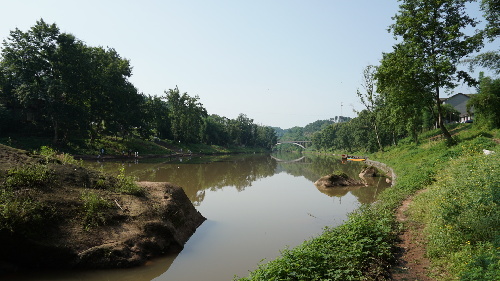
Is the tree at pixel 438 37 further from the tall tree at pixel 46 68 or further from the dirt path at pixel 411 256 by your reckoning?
the tall tree at pixel 46 68

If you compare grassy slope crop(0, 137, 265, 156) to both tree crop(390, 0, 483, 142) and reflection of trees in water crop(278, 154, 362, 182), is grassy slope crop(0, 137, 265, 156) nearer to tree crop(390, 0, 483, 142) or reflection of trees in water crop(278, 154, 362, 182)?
reflection of trees in water crop(278, 154, 362, 182)

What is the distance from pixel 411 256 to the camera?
732 centimetres

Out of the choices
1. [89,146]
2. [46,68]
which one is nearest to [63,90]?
[46,68]

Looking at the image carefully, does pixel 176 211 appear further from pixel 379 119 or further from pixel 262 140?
pixel 262 140

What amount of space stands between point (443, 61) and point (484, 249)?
2261 centimetres

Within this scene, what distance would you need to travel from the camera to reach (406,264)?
6883mm

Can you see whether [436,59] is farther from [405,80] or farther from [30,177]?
[30,177]

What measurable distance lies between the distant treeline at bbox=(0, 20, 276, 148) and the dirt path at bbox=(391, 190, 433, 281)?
140ft

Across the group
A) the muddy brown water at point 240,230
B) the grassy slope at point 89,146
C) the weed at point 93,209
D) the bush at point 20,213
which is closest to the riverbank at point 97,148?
the grassy slope at point 89,146

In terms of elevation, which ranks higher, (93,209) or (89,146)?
(89,146)

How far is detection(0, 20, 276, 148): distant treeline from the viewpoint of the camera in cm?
3841

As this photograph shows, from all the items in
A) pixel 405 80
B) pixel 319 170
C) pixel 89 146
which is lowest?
pixel 319 170

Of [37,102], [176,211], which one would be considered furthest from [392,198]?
[37,102]

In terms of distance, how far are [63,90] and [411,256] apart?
145ft
